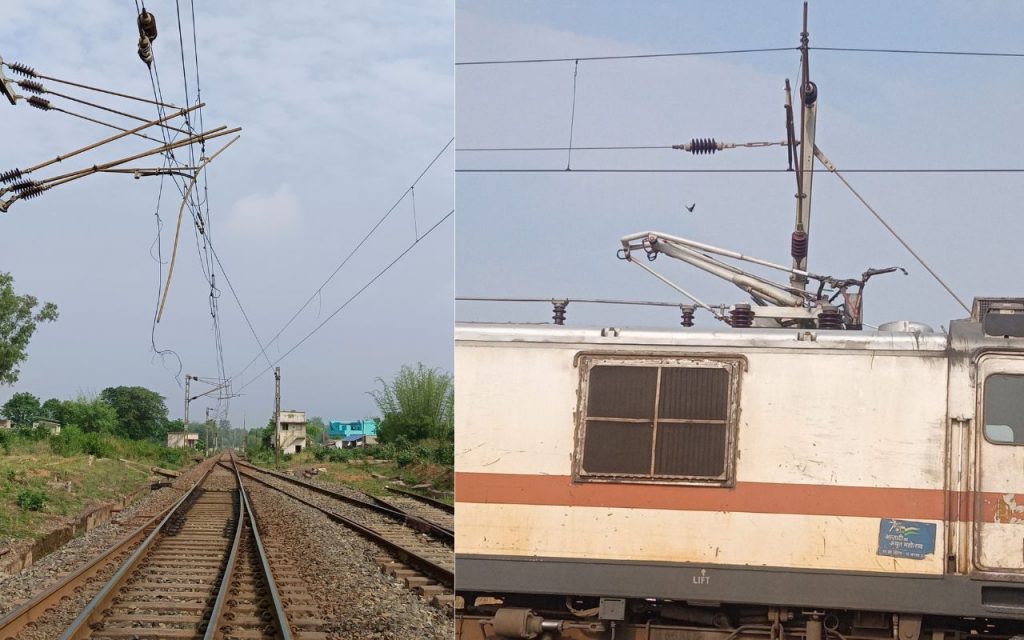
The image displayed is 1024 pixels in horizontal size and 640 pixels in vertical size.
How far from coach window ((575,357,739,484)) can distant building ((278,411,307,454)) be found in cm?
4022

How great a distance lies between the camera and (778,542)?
5387mm

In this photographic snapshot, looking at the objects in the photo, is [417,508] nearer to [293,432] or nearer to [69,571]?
[69,571]

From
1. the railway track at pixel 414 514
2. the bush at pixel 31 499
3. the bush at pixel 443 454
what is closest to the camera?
the railway track at pixel 414 514

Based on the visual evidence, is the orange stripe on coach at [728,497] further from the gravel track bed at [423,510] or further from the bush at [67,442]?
the bush at [67,442]

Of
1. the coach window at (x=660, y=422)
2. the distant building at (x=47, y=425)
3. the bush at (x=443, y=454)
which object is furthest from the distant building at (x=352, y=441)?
the coach window at (x=660, y=422)

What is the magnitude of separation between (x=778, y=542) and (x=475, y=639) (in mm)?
1907

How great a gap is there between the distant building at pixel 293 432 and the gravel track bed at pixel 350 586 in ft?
100

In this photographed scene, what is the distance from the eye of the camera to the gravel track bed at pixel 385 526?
10.7 m

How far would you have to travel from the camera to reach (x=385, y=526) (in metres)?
14.1

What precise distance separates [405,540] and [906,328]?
318 inches

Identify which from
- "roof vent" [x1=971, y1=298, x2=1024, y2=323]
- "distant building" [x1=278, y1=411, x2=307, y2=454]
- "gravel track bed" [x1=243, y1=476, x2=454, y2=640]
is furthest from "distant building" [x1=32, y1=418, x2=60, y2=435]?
"distant building" [x1=278, y1=411, x2=307, y2=454]

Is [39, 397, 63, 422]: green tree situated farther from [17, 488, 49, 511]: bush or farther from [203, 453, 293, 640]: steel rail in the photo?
[203, 453, 293, 640]: steel rail

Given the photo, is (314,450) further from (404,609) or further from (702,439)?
(702,439)

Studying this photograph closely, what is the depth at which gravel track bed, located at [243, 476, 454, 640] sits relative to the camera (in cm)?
713
